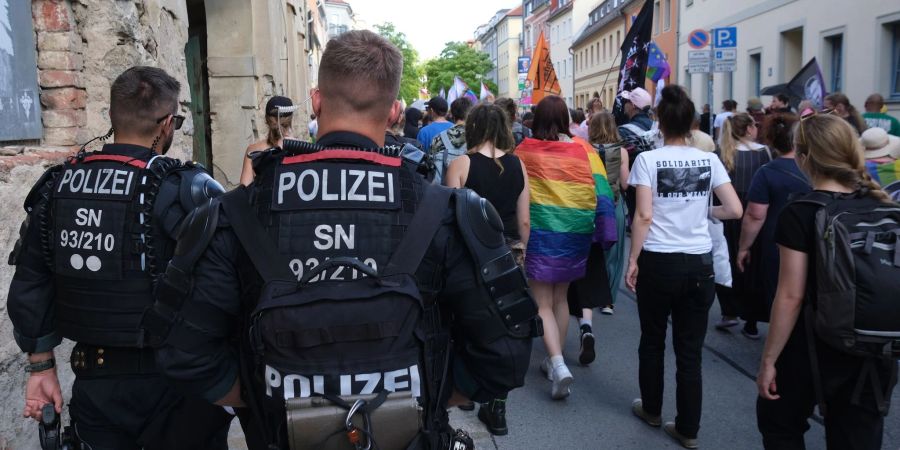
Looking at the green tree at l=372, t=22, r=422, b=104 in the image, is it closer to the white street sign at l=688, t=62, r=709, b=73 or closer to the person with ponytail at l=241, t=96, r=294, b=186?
the white street sign at l=688, t=62, r=709, b=73

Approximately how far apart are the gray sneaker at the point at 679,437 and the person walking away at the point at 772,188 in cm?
115

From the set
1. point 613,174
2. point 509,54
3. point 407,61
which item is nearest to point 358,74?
point 613,174

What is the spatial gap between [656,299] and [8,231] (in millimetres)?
3300

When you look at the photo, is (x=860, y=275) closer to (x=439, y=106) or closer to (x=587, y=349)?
(x=587, y=349)

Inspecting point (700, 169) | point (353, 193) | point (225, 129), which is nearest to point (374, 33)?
point (353, 193)

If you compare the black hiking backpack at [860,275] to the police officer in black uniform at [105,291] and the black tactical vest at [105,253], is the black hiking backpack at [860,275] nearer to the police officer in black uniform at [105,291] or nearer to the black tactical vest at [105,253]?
the police officer in black uniform at [105,291]

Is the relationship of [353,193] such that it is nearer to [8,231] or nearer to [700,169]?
[8,231]

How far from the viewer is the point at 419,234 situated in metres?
1.87

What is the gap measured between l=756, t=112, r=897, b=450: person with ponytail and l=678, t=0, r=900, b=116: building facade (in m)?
13.6

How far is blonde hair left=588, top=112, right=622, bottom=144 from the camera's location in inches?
267

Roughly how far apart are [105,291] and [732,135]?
18.0 ft

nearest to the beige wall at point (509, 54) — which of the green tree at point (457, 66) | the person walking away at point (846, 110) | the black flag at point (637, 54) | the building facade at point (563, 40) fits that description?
the green tree at point (457, 66)

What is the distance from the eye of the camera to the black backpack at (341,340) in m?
1.77

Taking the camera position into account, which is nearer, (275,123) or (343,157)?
(343,157)
